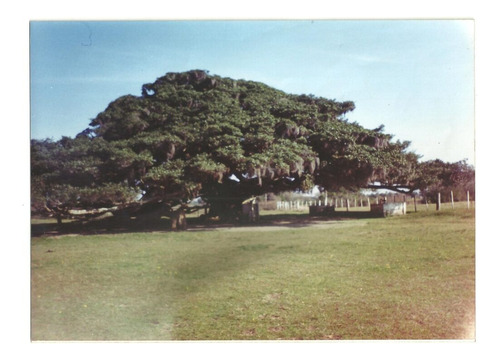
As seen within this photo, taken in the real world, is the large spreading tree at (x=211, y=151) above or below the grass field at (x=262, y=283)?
above

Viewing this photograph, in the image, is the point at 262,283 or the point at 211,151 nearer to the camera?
the point at 262,283

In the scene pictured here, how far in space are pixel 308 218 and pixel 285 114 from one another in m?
1.13

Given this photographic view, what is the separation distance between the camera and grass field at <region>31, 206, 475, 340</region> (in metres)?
3.50

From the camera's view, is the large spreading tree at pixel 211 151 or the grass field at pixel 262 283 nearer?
the grass field at pixel 262 283

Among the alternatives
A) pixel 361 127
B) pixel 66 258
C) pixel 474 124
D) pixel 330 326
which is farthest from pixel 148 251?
pixel 474 124

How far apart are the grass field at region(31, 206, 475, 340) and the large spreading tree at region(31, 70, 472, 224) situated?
1.42 feet

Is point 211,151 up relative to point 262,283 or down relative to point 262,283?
up

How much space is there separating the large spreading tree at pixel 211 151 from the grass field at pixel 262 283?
433 millimetres

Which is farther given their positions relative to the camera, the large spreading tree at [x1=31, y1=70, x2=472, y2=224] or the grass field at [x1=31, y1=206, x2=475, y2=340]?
the large spreading tree at [x1=31, y1=70, x2=472, y2=224]

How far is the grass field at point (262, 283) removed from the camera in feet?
11.5

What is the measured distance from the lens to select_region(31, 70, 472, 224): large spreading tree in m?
3.60

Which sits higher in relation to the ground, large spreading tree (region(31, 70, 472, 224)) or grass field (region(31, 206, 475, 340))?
large spreading tree (region(31, 70, 472, 224))

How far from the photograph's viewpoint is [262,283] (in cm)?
363

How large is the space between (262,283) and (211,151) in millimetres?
1413
